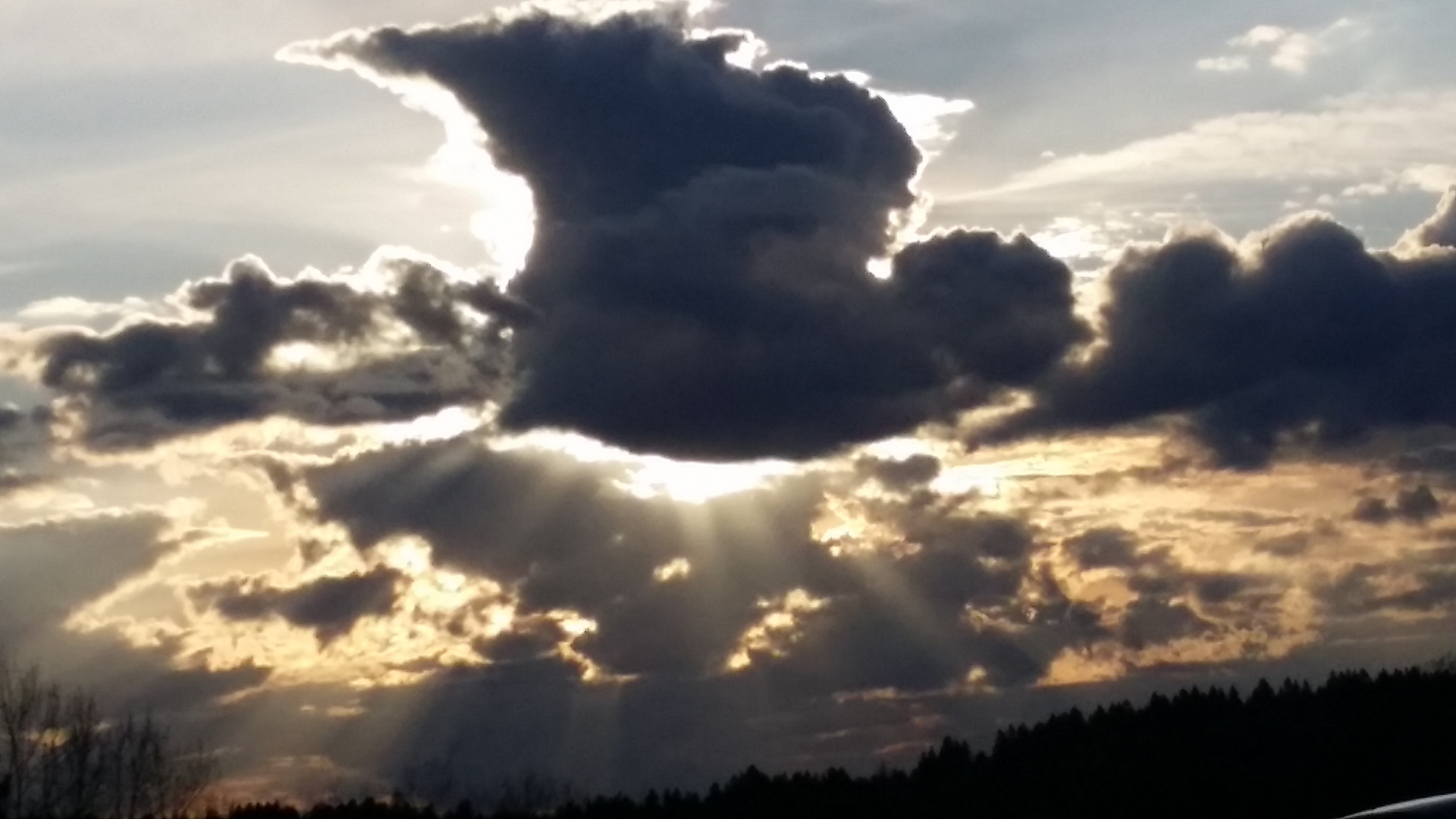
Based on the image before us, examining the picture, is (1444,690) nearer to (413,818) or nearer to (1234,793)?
(1234,793)

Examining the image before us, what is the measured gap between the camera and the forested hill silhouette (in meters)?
56.9

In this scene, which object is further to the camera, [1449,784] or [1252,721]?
[1252,721]

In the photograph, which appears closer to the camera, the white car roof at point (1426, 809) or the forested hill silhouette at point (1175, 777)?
the white car roof at point (1426, 809)

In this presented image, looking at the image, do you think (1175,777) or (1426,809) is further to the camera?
(1175,777)

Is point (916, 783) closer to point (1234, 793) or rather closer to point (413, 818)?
point (1234, 793)

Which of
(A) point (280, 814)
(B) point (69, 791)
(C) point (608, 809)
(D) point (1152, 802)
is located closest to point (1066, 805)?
(D) point (1152, 802)

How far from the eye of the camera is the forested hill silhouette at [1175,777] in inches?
2240

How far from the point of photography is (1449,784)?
186 ft

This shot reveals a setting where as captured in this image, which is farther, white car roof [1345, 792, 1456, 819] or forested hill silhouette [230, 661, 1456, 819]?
forested hill silhouette [230, 661, 1456, 819]

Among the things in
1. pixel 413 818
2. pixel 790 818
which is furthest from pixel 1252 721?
pixel 413 818

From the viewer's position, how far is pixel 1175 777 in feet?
201

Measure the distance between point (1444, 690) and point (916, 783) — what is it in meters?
19.8

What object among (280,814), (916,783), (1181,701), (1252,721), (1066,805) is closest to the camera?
(280,814)

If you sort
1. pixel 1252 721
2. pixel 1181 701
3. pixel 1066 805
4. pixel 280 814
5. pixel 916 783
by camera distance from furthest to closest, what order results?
→ pixel 1181 701, pixel 1252 721, pixel 916 783, pixel 1066 805, pixel 280 814
